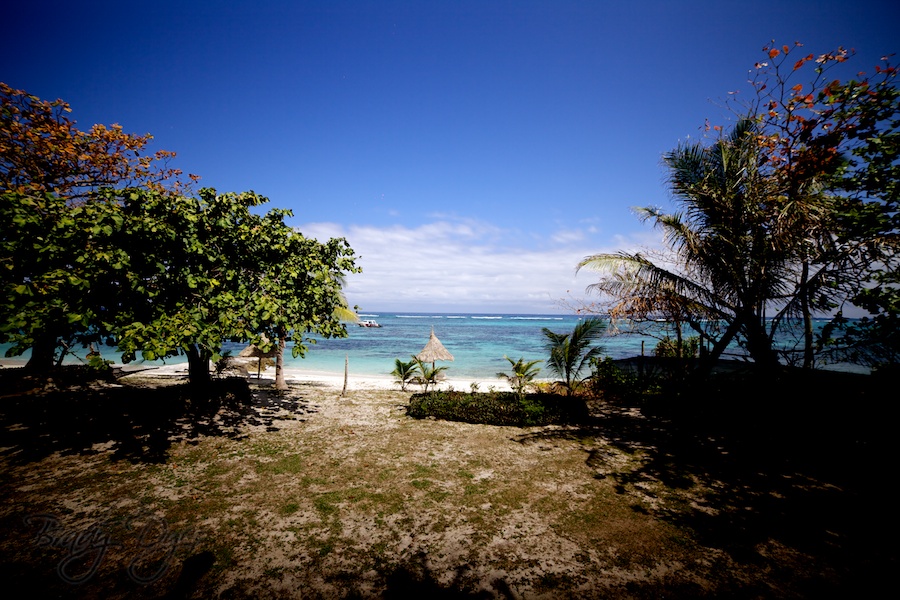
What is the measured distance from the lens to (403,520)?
200 inches

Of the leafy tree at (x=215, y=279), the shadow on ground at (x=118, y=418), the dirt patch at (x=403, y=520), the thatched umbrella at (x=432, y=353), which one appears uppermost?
the leafy tree at (x=215, y=279)

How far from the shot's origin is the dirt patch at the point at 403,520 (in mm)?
3830

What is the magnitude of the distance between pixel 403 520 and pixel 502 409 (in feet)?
18.6

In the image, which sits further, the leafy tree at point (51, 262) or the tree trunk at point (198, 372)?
the tree trunk at point (198, 372)

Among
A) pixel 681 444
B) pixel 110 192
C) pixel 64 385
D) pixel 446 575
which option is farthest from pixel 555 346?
pixel 64 385

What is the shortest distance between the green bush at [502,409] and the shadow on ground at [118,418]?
4.51 m

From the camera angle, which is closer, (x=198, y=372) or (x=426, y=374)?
(x=198, y=372)

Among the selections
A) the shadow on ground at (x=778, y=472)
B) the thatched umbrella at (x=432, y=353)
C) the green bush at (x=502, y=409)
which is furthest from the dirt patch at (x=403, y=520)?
the thatched umbrella at (x=432, y=353)

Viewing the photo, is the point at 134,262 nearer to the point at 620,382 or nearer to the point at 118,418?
the point at 118,418

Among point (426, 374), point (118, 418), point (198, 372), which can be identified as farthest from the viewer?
point (426, 374)

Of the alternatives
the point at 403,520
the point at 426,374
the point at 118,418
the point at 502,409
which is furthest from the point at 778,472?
the point at 118,418

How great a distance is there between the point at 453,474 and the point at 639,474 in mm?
3894

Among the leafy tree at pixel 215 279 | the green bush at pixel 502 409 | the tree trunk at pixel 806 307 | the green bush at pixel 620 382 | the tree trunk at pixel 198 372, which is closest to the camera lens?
the leafy tree at pixel 215 279

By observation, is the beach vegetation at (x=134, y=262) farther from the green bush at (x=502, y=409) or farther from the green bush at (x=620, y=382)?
the green bush at (x=620, y=382)
